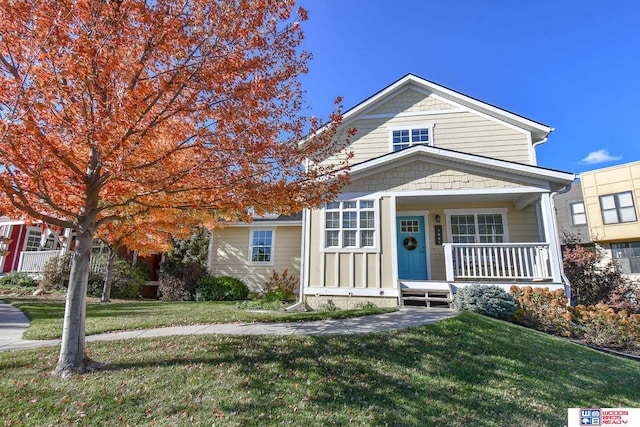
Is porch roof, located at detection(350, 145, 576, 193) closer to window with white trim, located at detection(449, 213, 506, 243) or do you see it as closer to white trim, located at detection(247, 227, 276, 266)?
window with white trim, located at detection(449, 213, 506, 243)

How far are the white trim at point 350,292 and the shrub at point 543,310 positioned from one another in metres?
3.16

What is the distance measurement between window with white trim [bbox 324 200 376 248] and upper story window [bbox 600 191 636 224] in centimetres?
2051

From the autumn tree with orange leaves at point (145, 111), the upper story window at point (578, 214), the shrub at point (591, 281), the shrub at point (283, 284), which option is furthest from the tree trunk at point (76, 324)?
the upper story window at point (578, 214)

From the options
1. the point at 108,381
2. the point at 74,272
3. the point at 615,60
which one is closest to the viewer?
the point at 108,381

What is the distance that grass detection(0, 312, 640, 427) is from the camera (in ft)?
10.8

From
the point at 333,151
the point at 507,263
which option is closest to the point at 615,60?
the point at 507,263

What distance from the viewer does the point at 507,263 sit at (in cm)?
1009

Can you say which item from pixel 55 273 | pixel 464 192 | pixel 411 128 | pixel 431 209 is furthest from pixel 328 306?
pixel 55 273

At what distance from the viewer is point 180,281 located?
13703 millimetres

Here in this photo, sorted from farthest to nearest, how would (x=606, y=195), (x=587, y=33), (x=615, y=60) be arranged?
(x=606, y=195) → (x=615, y=60) → (x=587, y=33)

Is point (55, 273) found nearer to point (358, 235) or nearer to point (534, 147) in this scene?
point (358, 235)

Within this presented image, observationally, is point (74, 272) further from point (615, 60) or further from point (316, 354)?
point (615, 60)

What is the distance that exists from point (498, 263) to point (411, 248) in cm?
277

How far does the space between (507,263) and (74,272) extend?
35.8 ft
